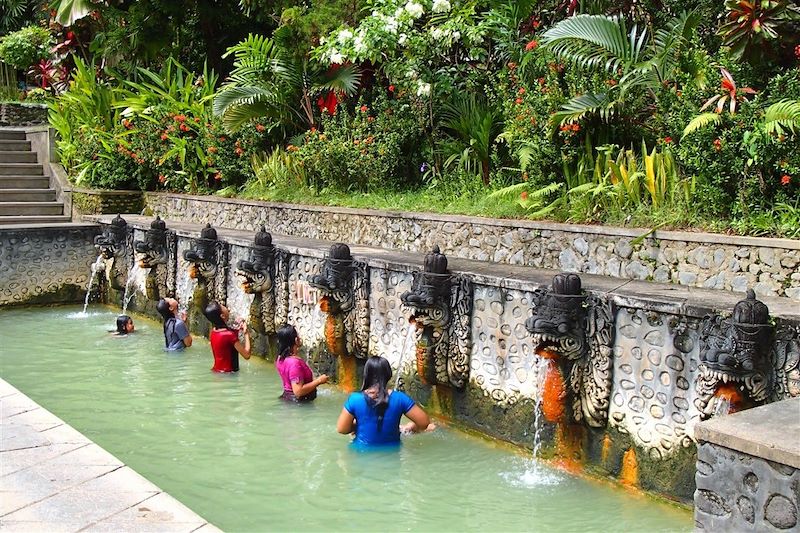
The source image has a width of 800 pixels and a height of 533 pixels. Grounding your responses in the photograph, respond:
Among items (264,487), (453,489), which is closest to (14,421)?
(264,487)

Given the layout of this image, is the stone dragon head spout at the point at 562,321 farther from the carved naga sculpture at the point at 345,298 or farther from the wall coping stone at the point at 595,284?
the carved naga sculpture at the point at 345,298

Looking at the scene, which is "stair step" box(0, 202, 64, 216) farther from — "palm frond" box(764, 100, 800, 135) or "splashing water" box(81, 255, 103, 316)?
"palm frond" box(764, 100, 800, 135)

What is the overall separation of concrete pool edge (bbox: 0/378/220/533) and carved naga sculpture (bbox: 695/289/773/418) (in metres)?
3.11

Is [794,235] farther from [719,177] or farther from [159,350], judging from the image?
[159,350]

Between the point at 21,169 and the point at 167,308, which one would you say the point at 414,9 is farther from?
the point at 21,169

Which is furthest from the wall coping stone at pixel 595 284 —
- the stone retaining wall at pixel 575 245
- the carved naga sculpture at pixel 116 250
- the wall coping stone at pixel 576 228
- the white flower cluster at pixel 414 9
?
the carved naga sculpture at pixel 116 250

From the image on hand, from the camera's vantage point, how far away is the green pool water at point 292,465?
555cm

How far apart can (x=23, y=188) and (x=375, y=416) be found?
41.8 feet

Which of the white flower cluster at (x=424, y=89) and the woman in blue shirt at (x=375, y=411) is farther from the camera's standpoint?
the white flower cluster at (x=424, y=89)

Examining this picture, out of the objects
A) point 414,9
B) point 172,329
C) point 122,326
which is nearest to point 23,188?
point 122,326

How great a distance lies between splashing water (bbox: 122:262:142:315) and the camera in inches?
525

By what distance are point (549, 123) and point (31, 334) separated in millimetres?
7513

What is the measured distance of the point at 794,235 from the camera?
6559mm

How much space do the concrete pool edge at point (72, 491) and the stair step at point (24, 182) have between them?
12922 mm
